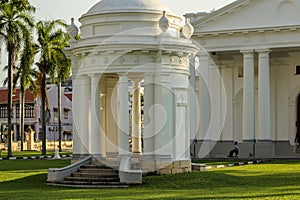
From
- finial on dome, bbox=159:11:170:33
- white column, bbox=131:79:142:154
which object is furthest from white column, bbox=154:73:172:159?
white column, bbox=131:79:142:154

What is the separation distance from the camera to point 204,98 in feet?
144

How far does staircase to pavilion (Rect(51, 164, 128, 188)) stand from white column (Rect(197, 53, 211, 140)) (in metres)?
20.1

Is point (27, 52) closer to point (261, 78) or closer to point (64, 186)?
point (261, 78)

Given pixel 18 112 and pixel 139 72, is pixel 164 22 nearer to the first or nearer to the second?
pixel 139 72

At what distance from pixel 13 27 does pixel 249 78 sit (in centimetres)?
1532

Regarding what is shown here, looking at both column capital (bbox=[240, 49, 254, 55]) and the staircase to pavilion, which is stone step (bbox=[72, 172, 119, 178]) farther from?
column capital (bbox=[240, 49, 254, 55])

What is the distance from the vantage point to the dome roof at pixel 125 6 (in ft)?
78.9

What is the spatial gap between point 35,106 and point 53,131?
13.5 ft

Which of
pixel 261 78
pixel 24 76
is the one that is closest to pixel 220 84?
pixel 261 78

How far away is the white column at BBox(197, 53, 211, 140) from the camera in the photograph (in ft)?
143

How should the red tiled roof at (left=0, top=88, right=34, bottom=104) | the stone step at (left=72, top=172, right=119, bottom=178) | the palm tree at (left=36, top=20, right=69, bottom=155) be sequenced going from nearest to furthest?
1. the stone step at (left=72, top=172, right=119, bottom=178)
2. the palm tree at (left=36, top=20, right=69, bottom=155)
3. the red tiled roof at (left=0, top=88, right=34, bottom=104)

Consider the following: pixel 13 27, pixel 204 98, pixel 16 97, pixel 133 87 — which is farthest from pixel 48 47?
pixel 16 97

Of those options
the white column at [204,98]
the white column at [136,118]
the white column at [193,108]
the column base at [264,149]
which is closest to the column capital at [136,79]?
the white column at [136,118]

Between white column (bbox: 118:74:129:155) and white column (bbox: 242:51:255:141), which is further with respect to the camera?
white column (bbox: 242:51:255:141)
